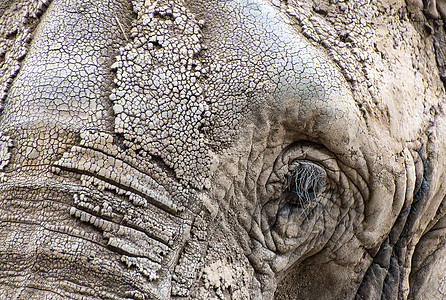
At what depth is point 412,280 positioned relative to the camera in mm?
2186

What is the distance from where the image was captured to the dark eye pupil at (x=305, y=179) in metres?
1.71

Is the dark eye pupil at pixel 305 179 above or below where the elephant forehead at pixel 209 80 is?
below

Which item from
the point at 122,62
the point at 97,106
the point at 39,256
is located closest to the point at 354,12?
the point at 122,62

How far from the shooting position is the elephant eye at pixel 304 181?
5.61 ft

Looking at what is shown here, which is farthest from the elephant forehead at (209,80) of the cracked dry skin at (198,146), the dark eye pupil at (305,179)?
the dark eye pupil at (305,179)

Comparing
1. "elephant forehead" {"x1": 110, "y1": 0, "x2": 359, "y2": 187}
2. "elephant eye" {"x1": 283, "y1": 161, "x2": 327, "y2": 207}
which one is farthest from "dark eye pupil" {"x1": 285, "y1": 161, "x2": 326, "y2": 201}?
"elephant forehead" {"x1": 110, "y1": 0, "x2": 359, "y2": 187}

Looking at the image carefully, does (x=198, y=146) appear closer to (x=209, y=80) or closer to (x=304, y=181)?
(x=209, y=80)

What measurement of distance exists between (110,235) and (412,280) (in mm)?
1373

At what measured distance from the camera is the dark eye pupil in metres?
1.71

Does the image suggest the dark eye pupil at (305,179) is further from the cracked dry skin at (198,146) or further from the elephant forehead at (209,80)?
the elephant forehead at (209,80)

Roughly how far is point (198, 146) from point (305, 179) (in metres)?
0.39

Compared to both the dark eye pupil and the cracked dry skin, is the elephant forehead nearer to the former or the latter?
the cracked dry skin

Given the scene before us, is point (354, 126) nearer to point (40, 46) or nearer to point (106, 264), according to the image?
point (106, 264)

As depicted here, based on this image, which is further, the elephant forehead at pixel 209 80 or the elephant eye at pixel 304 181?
the elephant eye at pixel 304 181
